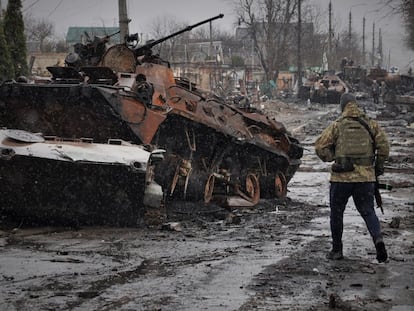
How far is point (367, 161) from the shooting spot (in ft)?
25.0

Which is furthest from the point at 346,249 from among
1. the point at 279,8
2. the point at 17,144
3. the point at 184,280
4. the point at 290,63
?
the point at 290,63

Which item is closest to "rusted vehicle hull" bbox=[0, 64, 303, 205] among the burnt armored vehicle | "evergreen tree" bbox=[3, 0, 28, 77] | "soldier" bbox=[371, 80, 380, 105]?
the burnt armored vehicle

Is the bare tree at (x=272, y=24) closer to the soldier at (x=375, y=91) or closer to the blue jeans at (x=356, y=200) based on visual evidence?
the soldier at (x=375, y=91)

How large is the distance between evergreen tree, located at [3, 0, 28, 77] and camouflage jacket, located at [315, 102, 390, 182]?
17461 mm

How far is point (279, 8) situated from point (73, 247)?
55.9 meters

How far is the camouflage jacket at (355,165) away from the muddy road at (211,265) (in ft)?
2.45

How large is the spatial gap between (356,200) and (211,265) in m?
1.53

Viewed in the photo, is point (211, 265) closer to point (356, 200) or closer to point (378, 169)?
point (356, 200)

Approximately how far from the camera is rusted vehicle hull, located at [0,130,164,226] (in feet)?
28.5

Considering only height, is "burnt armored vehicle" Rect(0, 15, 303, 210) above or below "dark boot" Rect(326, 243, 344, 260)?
above

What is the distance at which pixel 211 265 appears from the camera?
7.21 m

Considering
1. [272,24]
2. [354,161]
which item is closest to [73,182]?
[354,161]

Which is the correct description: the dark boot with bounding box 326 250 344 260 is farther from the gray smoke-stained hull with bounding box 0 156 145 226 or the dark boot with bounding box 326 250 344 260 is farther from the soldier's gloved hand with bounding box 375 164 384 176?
the gray smoke-stained hull with bounding box 0 156 145 226

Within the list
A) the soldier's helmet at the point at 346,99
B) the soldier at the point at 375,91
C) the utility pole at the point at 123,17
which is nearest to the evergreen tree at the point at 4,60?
the utility pole at the point at 123,17
